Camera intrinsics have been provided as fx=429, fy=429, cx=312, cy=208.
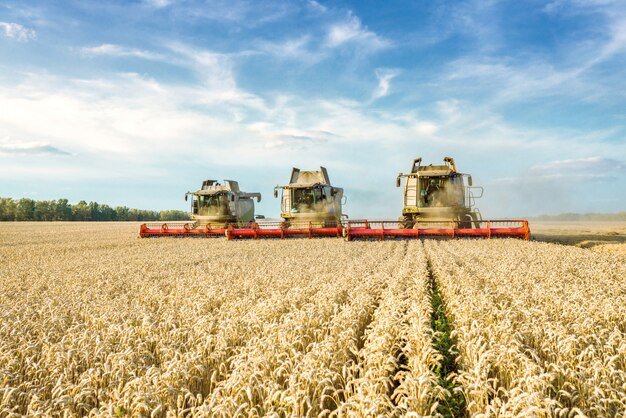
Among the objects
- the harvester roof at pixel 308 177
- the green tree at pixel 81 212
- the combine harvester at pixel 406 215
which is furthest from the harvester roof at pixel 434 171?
the green tree at pixel 81 212

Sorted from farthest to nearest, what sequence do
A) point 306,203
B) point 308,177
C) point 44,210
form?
point 44,210
point 308,177
point 306,203

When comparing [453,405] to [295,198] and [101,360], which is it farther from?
[295,198]

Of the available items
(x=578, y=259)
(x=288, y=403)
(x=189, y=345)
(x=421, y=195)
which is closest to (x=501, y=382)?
(x=288, y=403)

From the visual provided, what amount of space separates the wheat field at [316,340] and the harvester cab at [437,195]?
9157 millimetres

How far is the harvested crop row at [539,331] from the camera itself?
3787 millimetres

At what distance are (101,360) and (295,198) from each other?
68.7 feet

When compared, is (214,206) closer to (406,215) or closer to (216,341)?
(406,215)

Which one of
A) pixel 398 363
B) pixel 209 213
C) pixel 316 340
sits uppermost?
pixel 209 213

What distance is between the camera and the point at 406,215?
23703 millimetres

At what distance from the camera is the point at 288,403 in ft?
11.2

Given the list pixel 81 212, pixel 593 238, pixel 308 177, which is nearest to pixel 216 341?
pixel 308 177

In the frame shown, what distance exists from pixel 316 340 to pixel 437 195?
1837 cm

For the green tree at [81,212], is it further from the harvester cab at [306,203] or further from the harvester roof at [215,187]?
the harvester cab at [306,203]

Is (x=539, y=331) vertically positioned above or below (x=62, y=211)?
below
